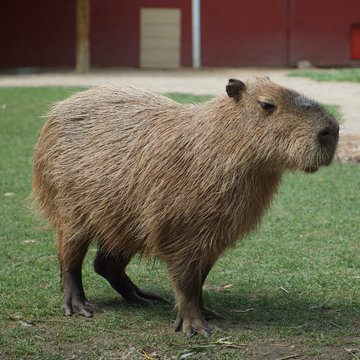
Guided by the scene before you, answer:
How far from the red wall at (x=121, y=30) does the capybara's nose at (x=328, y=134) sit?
51.0 ft

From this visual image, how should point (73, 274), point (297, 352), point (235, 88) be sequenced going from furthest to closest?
point (73, 274)
point (235, 88)
point (297, 352)

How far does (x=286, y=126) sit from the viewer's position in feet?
13.6

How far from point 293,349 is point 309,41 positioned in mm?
15978

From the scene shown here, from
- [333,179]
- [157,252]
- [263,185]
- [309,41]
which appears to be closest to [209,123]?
[263,185]

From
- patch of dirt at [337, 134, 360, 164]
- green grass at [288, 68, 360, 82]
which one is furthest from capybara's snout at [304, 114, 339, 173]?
green grass at [288, 68, 360, 82]

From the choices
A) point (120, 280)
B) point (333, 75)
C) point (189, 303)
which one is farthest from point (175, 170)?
point (333, 75)

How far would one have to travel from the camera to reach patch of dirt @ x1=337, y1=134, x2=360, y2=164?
28.9ft

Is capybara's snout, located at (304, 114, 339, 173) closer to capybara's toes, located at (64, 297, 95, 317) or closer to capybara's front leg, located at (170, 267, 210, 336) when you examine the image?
capybara's front leg, located at (170, 267, 210, 336)

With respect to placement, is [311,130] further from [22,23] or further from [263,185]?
[22,23]

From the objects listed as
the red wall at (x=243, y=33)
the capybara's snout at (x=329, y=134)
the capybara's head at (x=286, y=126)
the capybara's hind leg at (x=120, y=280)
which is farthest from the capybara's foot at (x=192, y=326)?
the red wall at (x=243, y=33)

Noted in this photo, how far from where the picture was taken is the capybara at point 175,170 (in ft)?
13.8

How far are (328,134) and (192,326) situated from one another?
1136 millimetres

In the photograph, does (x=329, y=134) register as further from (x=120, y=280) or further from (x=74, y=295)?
(x=74, y=295)

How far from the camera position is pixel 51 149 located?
4777 millimetres
